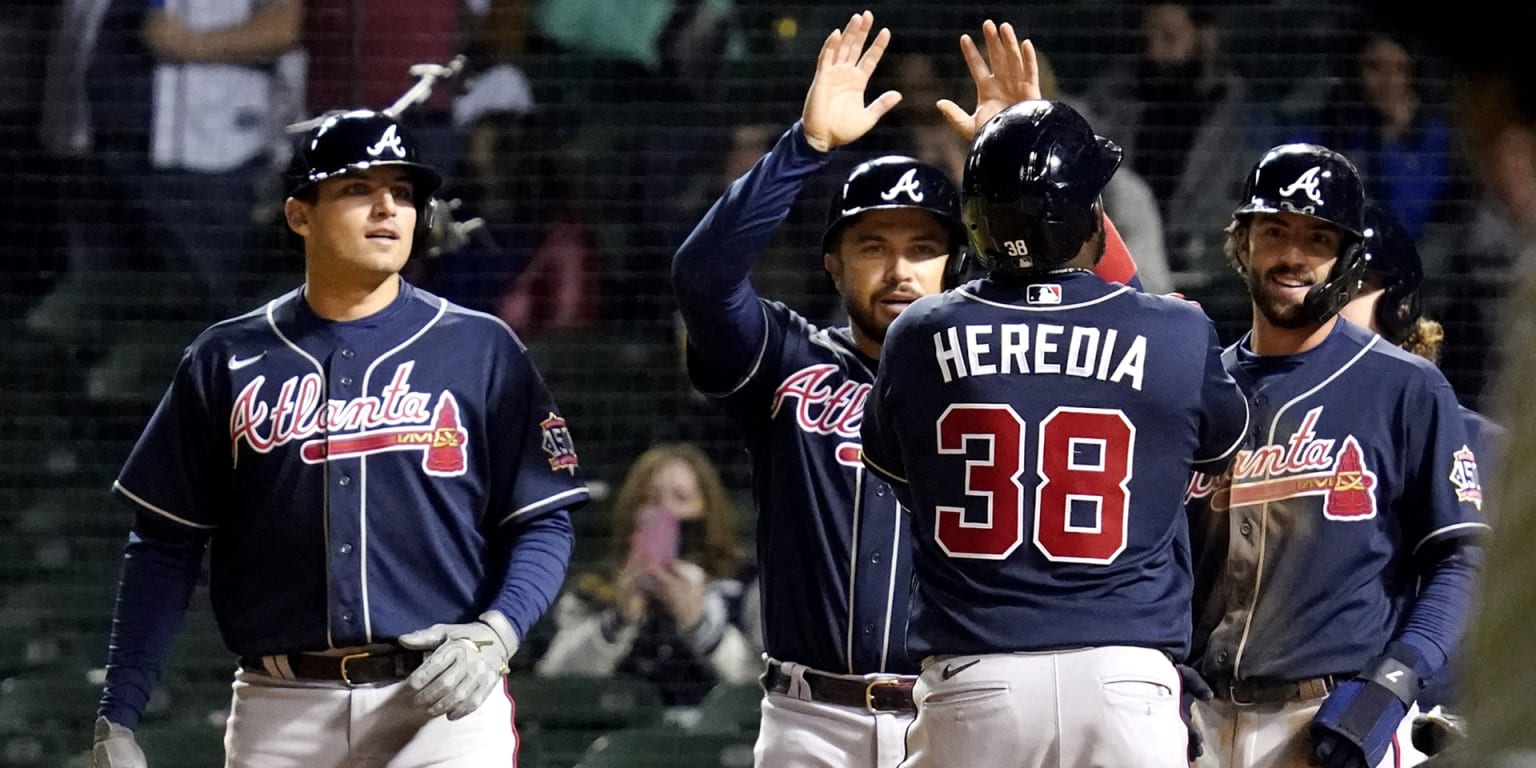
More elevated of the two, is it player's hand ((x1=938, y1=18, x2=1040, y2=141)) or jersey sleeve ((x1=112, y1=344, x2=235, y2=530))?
player's hand ((x1=938, y1=18, x2=1040, y2=141))

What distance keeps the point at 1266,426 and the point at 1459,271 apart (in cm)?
285

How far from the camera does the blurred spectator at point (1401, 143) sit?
613cm

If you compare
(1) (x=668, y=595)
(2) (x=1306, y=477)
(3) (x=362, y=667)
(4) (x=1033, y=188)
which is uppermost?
(4) (x=1033, y=188)

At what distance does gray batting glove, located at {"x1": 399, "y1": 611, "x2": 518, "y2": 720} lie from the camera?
3.33 metres

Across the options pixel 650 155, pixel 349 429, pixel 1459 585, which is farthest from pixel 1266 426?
pixel 650 155

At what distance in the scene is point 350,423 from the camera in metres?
3.58

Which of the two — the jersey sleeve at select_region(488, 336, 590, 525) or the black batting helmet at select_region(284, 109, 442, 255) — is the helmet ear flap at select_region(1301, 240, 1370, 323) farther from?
the black batting helmet at select_region(284, 109, 442, 255)

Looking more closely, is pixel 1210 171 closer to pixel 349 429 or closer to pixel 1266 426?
pixel 1266 426

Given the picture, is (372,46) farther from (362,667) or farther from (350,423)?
(362,667)

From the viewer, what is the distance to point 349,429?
3.57m

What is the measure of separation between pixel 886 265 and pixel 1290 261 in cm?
70

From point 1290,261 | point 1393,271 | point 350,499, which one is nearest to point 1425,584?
point 1290,261

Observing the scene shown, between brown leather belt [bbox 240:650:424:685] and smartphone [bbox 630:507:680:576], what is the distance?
7.28 ft

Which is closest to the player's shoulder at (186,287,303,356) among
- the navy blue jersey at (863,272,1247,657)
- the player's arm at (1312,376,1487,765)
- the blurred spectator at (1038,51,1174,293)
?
the navy blue jersey at (863,272,1247,657)
